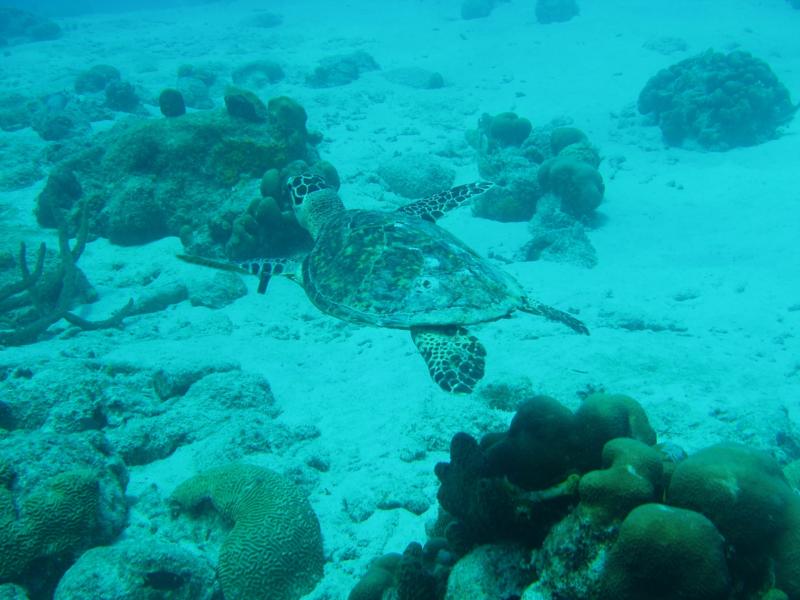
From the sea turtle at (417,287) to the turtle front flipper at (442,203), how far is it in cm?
135

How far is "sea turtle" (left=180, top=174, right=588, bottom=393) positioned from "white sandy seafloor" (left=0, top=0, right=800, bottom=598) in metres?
0.48

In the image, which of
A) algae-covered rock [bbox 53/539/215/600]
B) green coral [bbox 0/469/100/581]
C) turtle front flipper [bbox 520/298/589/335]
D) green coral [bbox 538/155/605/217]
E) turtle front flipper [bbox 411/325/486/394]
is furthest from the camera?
green coral [bbox 538/155/605/217]

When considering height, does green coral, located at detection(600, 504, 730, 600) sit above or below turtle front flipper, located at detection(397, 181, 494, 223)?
above

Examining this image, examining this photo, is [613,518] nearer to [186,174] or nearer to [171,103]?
[186,174]

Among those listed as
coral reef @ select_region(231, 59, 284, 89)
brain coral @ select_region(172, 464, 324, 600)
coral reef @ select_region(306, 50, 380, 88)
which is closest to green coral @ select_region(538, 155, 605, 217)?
brain coral @ select_region(172, 464, 324, 600)

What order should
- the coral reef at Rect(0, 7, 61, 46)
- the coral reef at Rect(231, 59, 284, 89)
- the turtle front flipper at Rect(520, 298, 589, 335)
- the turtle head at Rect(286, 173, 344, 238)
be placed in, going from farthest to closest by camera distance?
the coral reef at Rect(0, 7, 61, 46)
the coral reef at Rect(231, 59, 284, 89)
the turtle head at Rect(286, 173, 344, 238)
the turtle front flipper at Rect(520, 298, 589, 335)

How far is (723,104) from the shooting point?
38.8 ft

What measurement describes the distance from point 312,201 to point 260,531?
4893mm

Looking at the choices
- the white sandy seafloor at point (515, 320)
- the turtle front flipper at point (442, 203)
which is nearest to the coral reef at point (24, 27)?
the white sandy seafloor at point (515, 320)

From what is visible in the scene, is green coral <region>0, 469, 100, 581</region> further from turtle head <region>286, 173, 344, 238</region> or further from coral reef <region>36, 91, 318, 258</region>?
coral reef <region>36, 91, 318, 258</region>

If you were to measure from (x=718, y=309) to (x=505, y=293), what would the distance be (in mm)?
3634

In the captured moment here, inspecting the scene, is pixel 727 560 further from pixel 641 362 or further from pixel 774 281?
pixel 774 281

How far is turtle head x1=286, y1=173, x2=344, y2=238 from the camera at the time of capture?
22.6 feet

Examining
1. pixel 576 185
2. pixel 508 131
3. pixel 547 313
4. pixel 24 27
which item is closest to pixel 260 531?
pixel 547 313
